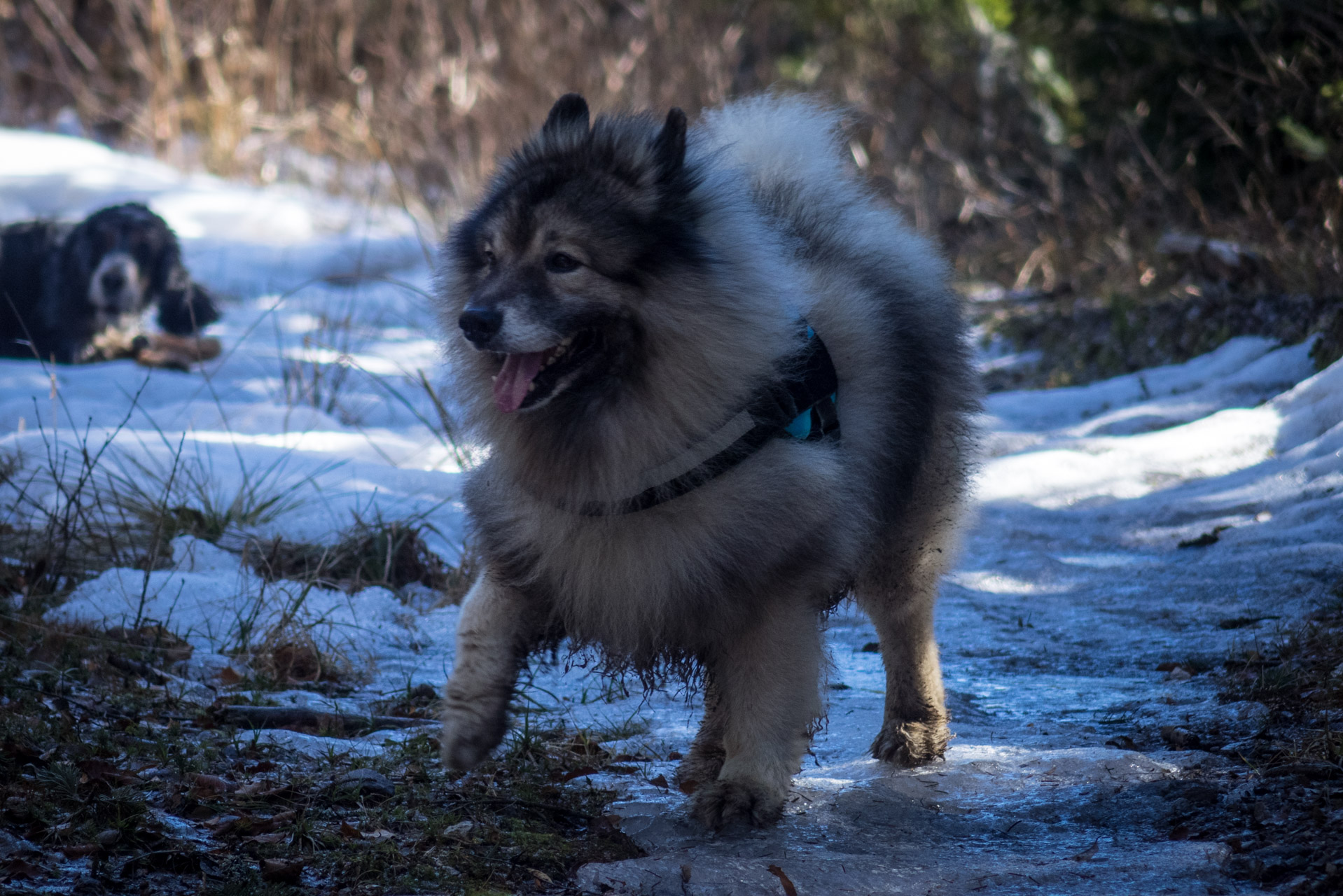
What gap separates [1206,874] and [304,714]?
2208mm

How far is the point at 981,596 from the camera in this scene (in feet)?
14.9

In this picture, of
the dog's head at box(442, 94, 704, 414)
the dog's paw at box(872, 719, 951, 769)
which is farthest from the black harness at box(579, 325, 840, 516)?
the dog's paw at box(872, 719, 951, 769)

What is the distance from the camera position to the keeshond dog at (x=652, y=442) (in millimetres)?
2629

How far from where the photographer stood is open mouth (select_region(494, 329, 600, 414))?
265 centimetres

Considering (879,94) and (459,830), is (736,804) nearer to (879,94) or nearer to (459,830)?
(459,830)

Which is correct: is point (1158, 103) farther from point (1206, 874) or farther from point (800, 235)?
point (1206, 874)

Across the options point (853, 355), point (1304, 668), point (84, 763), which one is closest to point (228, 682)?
point (84, 763)

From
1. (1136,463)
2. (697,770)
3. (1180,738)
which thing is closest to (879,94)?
(1136,463)

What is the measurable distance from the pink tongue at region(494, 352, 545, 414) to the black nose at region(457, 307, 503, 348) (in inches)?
4.6

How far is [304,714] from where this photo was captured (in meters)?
3.13

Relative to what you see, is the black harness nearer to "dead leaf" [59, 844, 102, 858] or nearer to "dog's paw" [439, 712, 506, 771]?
"dog's paw" [439, 712, 506, 771]

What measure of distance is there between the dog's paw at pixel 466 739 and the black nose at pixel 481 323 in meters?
0.85

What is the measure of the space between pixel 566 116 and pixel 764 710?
1.53 meters

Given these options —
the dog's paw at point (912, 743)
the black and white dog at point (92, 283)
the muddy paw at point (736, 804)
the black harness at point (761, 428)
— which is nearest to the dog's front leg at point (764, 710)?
the muddy paw at point (736, 804)
